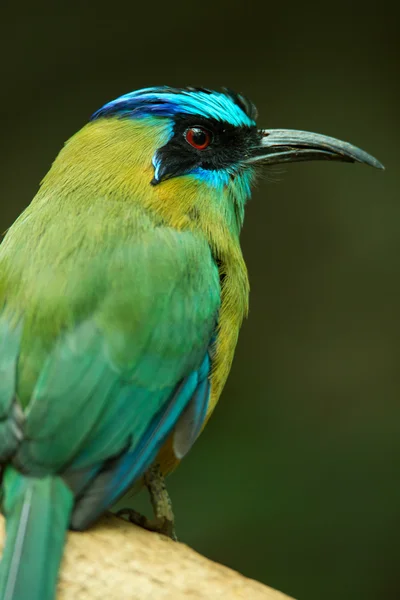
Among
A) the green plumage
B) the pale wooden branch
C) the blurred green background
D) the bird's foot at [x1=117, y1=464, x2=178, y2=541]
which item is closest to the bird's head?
the green plumage

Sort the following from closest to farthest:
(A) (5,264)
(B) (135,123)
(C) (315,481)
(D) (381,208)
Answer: (A) (5,264)
(B) (135,123)
(C) (315,481)
(D) (381,208)

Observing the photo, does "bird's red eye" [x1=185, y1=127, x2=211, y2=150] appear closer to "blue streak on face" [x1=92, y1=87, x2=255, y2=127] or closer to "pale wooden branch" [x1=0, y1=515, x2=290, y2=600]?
"blue streak on face" [x1=92, y1=87, x2=255, y2=127]

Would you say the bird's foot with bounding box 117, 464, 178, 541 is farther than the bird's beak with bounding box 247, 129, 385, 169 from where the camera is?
No

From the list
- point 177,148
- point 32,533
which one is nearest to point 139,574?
point 32,533

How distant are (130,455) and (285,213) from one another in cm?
403

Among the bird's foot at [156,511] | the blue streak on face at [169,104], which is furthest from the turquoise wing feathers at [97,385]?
the blue streak on face at [169,104]

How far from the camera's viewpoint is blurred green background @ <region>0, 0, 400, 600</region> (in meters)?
6.09

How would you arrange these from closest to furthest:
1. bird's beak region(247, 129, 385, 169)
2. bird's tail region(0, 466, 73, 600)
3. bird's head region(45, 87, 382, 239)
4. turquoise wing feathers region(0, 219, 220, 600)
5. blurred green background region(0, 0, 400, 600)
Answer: bird's tail region(0, 466, 73, 600) → turquoise wing feathers region(0, 219, 220, 600) → bird's head region(45, 87, 382, 239) → bird's beak region(247, 129, 385, 169) → blurred green background region(0, 0, 400, 600)

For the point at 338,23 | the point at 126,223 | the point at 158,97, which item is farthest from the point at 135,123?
the point at 338,23

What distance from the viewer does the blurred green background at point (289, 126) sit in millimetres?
6090

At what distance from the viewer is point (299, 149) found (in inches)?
137

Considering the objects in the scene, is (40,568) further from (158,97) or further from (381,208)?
(381,208)

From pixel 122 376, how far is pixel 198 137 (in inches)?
38.4

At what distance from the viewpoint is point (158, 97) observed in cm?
319
